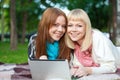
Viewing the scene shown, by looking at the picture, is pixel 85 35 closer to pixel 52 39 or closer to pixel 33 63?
pixel 52 39

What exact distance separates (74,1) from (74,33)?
1732 cm

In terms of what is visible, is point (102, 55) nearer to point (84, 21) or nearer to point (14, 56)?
point (84, 21)

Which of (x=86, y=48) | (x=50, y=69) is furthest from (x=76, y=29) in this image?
(x=50, y=69)

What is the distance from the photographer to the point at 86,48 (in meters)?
3.26

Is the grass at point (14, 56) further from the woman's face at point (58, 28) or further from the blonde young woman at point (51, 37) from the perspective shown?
the woman's face at point (58, 28)

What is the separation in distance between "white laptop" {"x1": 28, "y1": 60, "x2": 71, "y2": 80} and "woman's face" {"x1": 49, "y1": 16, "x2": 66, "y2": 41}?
1.46 ft

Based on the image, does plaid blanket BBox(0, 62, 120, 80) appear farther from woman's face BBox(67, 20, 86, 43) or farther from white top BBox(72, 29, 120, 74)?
woman's face BBox(67, 20, 86, 43)

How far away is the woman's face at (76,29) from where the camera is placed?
3.16 metres

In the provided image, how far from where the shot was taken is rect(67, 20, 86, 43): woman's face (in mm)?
3162

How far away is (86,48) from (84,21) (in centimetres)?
24

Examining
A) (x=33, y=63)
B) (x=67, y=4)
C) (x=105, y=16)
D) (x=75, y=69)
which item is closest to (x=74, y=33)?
(x=75, y=69)

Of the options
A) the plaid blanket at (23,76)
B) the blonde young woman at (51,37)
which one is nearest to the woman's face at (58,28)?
the blonde young woman at (51,37)

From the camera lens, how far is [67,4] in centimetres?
2183

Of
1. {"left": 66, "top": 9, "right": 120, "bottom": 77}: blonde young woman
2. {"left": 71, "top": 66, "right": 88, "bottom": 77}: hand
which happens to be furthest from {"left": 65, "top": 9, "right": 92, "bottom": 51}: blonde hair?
{"left": 71, "top": 66, "right": 88, "bottom": 77}: hand
